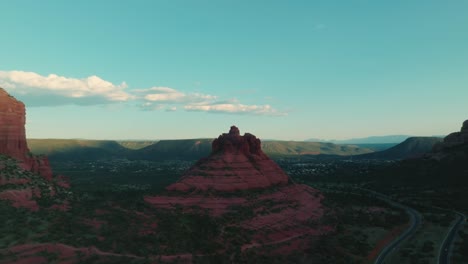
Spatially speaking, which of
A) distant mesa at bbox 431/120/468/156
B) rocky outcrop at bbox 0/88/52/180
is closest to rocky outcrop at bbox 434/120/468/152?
distant mesa at bbox 431/120/468/156

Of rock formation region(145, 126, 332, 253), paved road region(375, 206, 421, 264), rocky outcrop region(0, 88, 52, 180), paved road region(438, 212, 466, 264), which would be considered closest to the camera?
paved road region(438, 212, 466, 264)

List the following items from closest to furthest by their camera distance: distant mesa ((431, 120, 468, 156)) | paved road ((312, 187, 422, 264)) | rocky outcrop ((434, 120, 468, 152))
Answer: paved road ((312, 187, 422, 264))
distant mesa ((431, 120, 468, 156))
rocky outcrop ((434, 120, 468, 152))

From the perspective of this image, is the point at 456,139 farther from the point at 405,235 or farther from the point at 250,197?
the point at 250,197

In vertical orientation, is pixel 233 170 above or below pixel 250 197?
above

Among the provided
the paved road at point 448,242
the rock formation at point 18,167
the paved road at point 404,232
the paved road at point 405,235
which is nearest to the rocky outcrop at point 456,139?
the paved road at point 404,232

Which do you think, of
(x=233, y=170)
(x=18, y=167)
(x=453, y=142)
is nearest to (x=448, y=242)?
(x=233, y=170)

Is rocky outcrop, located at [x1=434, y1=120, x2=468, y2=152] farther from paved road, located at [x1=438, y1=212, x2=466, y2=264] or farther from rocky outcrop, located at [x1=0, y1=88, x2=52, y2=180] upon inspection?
rocky outcrop, located at [x1=0, y1=88, x2=52, y2=180]
